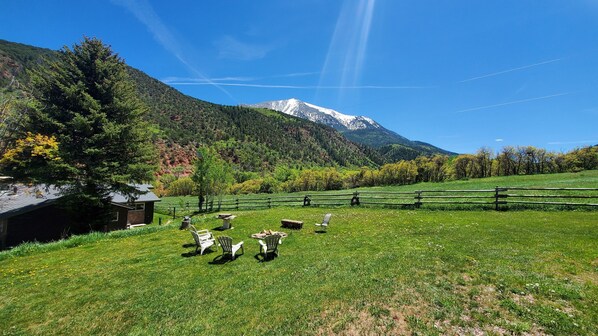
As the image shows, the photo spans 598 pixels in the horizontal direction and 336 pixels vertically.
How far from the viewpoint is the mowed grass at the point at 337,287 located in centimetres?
546

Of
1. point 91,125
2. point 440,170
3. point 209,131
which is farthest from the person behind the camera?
point 209,131

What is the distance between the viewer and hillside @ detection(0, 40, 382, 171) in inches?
4520

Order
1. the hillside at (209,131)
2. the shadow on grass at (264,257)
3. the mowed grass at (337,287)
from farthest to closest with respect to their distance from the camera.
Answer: the hillside at (209,131) < the shadow on grass at (264,257) < the mowed grass at (337,287)

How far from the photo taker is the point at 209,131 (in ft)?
442

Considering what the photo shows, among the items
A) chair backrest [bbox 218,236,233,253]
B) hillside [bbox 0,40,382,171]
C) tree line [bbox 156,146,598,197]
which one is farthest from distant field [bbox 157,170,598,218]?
hillside [bbox 0,40,382,171]

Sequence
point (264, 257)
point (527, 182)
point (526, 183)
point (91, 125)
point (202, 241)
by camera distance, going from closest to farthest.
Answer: point (264, 257), point (202, 241), point (91, 125), point (526, 183), point (527, 182)

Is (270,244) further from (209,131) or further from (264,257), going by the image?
(209,131)

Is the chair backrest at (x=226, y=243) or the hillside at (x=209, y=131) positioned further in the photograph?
the hillside at (x=209, y=131)

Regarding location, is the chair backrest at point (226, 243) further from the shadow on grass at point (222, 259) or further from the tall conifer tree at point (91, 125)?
the tall conifer tree at point (91, 125)

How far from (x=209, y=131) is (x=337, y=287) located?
138m

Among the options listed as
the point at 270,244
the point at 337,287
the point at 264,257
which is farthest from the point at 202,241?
the point at 337,287

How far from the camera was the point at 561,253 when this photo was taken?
8.38 meters

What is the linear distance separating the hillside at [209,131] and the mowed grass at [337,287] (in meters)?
99.3

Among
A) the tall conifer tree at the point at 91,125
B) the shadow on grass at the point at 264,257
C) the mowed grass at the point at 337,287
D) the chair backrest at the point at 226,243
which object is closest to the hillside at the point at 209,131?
the tall conifer tree at the point at 91,125
